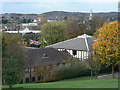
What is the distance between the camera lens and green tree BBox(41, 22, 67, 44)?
175ft

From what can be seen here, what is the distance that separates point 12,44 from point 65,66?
22.6ft

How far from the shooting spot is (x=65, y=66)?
82.0 ft

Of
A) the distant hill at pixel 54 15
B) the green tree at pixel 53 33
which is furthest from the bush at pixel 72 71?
the distant hill at pixel 54 15

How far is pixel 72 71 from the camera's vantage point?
25.0 metres

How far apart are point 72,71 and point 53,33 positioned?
29495 millimetres

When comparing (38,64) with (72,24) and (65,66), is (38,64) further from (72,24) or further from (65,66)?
(72,24)

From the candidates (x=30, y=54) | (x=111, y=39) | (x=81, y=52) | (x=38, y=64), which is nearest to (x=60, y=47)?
(x=81, y=52)

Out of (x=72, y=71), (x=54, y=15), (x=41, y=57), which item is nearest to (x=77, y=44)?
(x=41, y=57)

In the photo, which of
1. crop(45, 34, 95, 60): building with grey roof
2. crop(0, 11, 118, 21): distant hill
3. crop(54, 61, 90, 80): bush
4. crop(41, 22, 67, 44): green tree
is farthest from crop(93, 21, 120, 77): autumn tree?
crop(0, 11, 118, 21): distant hill

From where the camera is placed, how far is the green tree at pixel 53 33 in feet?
175

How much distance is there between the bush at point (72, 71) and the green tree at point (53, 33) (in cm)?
2755

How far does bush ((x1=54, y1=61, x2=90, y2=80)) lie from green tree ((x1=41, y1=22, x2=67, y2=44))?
90.4 feet

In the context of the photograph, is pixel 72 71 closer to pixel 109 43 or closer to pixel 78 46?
pixel 109 43

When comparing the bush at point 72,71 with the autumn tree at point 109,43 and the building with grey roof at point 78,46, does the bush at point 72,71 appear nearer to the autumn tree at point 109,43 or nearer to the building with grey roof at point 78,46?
the autumn tree at point 109,43
